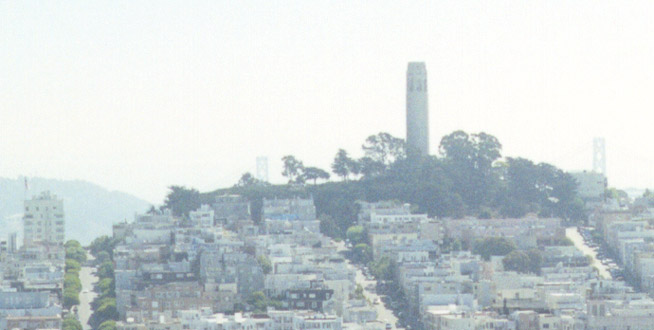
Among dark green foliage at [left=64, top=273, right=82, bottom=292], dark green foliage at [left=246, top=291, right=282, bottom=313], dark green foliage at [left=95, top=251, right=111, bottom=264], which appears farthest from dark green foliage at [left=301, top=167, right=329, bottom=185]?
dark green foliage at [left=246, top=291, right=282, bottom=313]

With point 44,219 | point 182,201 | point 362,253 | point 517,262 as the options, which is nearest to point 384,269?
point 362,253

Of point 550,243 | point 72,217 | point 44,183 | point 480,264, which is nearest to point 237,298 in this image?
point 480,264

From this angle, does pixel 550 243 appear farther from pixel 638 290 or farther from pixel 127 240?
pixel 127 240

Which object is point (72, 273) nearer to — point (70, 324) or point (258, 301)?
point (258, 301)

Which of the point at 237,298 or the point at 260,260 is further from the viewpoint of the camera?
the point at 260,260

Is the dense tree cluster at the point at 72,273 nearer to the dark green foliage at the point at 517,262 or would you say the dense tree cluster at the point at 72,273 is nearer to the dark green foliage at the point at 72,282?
the dark green foliage at the point at 72,282

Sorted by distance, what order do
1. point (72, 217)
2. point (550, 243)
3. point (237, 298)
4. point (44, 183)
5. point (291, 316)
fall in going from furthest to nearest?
point (44, 183)
point (72, 217)
point (550, 243)
point (237, 298)
point (291, 316)
